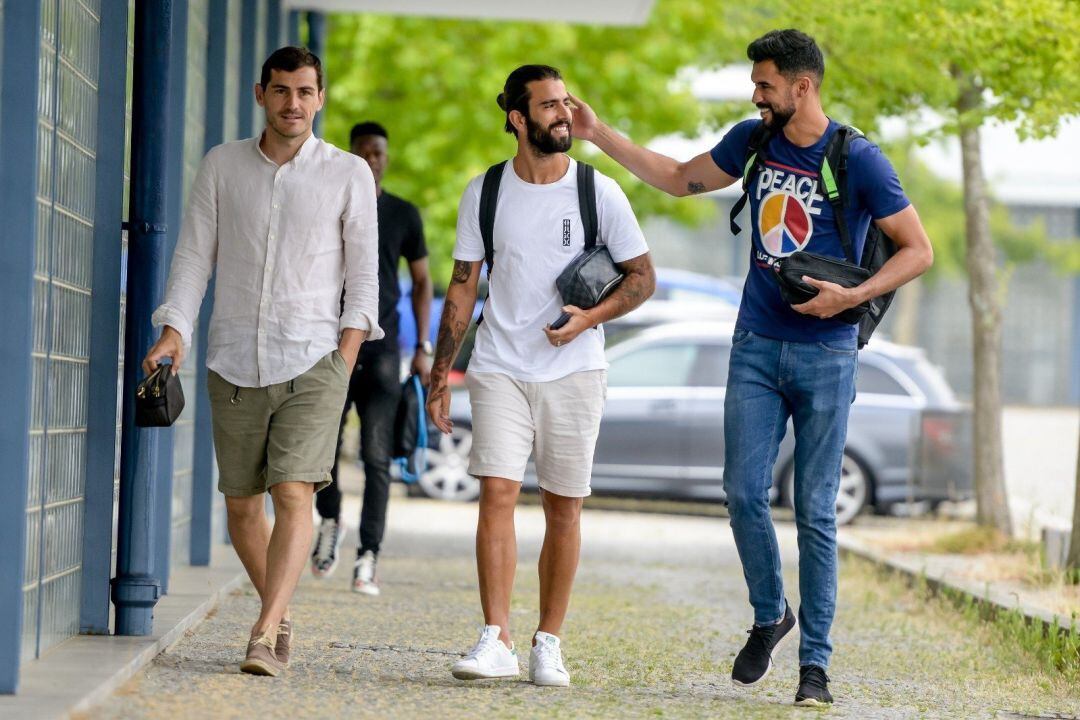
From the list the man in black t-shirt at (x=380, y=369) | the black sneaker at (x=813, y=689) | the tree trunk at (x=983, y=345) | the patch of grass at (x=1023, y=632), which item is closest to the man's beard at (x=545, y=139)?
the black sneaker at (x=813, y=689)

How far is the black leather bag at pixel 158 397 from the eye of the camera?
621cm

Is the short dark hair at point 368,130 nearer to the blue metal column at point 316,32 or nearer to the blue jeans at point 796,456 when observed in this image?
the blue jeans at point 796,456

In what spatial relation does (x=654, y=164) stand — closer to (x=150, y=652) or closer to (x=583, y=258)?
(x=583, y=258)

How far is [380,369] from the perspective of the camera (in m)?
9.26

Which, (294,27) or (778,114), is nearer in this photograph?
(778,114)

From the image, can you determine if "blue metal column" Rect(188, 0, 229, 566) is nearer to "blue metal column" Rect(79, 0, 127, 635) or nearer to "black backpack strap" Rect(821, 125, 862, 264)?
"blue metal column" Rect(79, 0, 127, 635)

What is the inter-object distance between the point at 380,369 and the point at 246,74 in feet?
9.00

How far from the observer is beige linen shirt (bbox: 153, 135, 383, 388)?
6.42 m

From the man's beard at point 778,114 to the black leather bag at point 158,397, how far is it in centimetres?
216

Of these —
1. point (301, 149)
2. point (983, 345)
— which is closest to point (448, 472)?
point (983, 345)

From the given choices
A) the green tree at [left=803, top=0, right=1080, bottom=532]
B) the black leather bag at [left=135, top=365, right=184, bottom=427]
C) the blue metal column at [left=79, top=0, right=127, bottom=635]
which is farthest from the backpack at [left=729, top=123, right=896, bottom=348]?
the green tree at [left=803, top=0, right=1080, bottom=532]

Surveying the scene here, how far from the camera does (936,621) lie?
962 cm

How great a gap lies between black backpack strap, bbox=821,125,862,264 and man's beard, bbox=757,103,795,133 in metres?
0.16

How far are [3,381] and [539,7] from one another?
892cm
